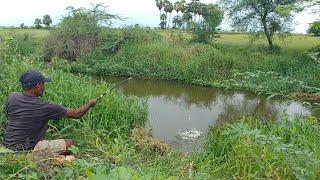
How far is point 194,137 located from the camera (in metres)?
8.91

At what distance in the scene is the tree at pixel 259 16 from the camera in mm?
20359

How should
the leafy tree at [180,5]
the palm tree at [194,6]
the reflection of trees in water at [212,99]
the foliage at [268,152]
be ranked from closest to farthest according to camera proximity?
the foliage at [268,152], the reflection of trees in water at [212,99], the palm tree at [194,6], the leafy tree at [180,5]

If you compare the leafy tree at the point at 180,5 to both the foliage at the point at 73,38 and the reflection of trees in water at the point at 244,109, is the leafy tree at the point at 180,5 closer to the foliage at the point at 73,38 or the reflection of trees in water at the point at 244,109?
the foliage at the point at 73,38

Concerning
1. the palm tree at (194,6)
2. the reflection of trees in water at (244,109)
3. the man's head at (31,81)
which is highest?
the palm tree at (194,6)

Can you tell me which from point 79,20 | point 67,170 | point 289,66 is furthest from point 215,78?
point 67,170

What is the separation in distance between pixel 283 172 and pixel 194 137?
3.99 m

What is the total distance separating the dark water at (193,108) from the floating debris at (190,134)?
0.07 feet

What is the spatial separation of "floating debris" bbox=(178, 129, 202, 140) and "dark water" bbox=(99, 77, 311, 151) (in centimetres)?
2

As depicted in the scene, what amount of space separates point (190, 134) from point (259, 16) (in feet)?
43.3

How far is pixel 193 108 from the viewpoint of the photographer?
12211 millimetres

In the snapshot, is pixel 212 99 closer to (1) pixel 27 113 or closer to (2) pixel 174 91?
(2) pixel 174 91

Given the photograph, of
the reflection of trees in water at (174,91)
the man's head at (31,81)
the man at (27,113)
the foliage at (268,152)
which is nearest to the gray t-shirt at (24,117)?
the man at (27,113)

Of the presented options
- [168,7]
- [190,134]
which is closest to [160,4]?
[168,7]

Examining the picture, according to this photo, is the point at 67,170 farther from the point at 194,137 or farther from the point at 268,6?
the point at 268,6
